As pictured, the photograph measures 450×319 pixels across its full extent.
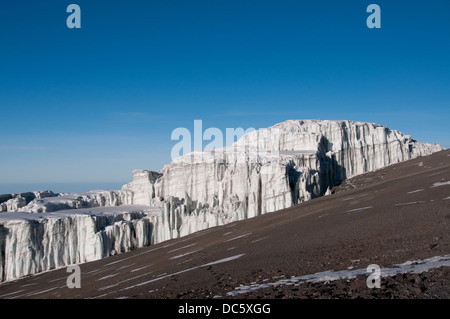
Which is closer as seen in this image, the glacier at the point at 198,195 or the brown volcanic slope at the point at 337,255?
the brown volcanic slope at the point at 337,255

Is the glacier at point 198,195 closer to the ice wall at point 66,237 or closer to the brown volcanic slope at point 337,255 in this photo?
the ice wall at point 66,237

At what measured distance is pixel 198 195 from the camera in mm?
77750

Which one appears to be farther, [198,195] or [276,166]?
[198,195]

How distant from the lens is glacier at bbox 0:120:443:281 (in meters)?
63.0

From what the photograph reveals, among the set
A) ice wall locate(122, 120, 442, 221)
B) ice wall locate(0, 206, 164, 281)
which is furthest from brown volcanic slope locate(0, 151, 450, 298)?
ice wall locate(0, 206, 164, 281)

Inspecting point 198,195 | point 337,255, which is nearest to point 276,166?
point 198,195

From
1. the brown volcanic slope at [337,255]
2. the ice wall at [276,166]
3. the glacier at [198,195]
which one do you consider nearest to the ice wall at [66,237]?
the glacier at [198,195]

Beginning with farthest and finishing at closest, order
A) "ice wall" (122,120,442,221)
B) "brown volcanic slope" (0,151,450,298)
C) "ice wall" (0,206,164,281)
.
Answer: "ice wall" (122,120,442,221) < "ice wall" (0,206,164,281) < "brown volcanic slope" (0,151,450,298)

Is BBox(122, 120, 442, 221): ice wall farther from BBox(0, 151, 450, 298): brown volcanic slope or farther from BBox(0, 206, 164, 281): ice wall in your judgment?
BBox(0, 151, 450, 298): brown volcanic slope

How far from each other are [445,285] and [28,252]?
63481 millimetres

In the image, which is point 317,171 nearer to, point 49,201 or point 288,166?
point 288,166

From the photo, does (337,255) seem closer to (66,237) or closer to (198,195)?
(66,237)

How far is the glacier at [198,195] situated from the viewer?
63000mm

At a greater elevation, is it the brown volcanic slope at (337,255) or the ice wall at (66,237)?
the brown volcanic slope at (337,255)
